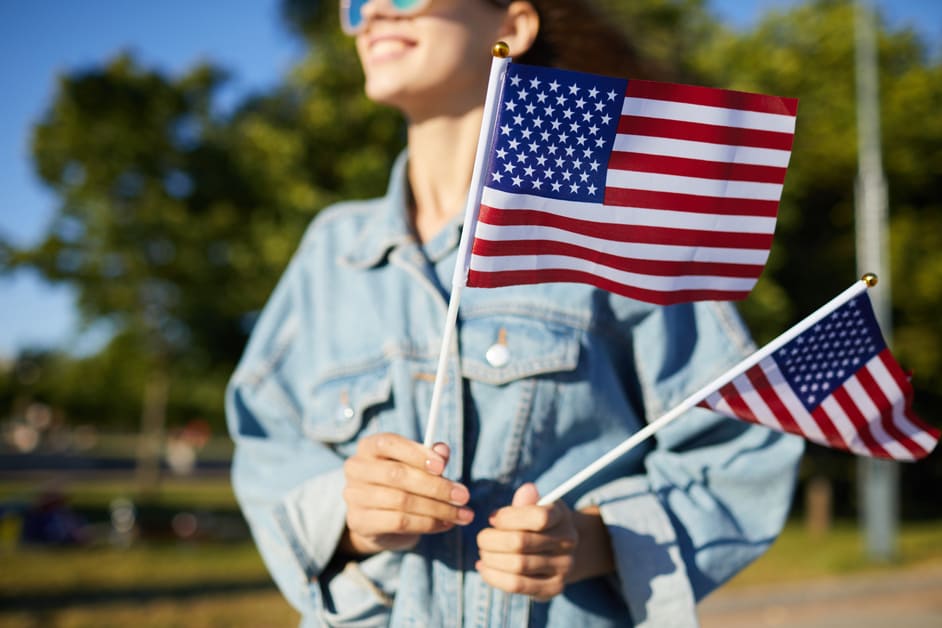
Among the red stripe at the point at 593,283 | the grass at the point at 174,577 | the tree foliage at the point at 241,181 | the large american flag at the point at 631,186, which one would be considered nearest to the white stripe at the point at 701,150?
the large american flag at the point at 631,186

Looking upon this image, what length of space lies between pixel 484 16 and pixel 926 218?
18.6m

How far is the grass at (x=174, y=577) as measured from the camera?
686cm

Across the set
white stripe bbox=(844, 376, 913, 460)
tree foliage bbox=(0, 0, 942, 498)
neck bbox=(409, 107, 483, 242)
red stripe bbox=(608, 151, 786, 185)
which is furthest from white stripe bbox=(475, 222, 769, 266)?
tree foliage bbox=(0, 0, 942, 498)

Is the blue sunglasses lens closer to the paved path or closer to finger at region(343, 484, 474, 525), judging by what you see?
finger at region(343, 484, 474, 525)

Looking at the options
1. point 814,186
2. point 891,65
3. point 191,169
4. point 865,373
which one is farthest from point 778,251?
point 865,373

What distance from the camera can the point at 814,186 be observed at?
17625 millimetres

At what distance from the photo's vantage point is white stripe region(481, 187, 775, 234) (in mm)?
1271

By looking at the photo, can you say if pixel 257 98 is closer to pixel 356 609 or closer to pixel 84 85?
pixel 84 85

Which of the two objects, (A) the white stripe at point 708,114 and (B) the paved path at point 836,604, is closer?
(A) the white stripe at point 708,114

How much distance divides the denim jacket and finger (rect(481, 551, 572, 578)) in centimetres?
18

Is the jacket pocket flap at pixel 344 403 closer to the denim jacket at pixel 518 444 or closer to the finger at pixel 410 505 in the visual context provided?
the denim jacket at pixel 518 444

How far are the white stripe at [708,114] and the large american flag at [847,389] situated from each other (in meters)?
0.37

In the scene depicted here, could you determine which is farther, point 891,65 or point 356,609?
point 891,65

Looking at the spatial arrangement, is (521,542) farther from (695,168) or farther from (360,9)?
(360,9)
